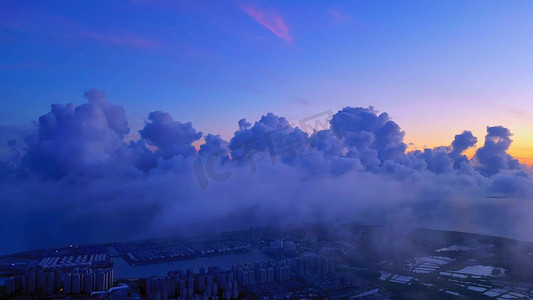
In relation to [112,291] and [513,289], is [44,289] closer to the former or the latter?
[112,291]

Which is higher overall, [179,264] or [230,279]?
[230,279]

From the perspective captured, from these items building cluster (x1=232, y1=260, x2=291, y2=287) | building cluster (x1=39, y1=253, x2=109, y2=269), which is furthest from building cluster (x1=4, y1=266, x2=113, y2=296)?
building cluster (x1=232, y1=260, x2=291, y2=287)

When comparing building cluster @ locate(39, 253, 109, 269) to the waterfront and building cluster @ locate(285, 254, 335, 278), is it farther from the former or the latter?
building cluster @ locate(285, 254, 335, 278)

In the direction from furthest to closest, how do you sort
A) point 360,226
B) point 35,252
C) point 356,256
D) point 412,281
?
point 360,226 → point 35,252 → point 356,256 → point 412,281

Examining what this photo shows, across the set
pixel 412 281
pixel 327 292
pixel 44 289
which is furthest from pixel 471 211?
pixel 44 289

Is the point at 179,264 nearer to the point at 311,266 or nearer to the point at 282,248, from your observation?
the point at 282,248

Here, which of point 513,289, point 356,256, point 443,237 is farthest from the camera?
point 443,237

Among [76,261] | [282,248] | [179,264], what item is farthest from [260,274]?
[76,261]
